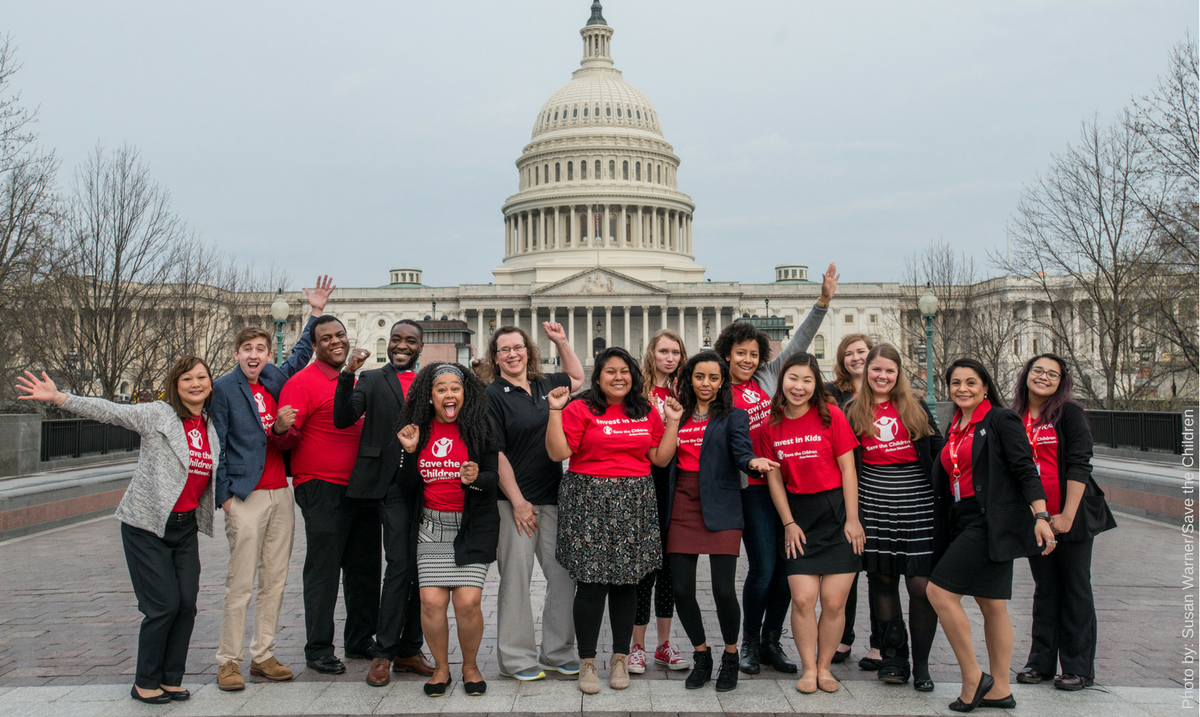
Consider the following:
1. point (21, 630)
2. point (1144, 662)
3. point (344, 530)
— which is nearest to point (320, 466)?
point (344, 530)

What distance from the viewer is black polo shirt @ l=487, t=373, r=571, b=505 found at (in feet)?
21.4

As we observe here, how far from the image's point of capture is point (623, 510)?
6.05m

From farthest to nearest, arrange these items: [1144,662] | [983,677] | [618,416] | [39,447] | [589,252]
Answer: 1. [589,252]
2. [39,447]
3. [1144,662]
4. [618,416]
5. [983,677]

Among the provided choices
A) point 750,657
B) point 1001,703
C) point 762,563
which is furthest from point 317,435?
point 1001,703

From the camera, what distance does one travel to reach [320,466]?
6.77m

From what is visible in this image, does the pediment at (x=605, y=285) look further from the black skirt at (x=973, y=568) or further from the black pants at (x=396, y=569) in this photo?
the black skirt at (x=973, y=568)

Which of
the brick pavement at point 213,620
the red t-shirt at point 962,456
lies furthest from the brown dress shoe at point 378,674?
the red t-shirt at point 962,456

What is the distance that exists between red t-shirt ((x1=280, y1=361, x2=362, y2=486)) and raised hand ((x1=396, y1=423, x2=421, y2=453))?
2.69ft

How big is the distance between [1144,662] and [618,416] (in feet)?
14.2

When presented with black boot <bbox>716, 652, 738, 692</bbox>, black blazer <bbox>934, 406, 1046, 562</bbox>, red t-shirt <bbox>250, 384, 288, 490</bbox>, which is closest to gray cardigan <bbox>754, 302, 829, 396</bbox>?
black blazer <bbox>934, 406, 1046, 562</bbox>

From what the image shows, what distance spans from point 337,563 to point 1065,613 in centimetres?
518

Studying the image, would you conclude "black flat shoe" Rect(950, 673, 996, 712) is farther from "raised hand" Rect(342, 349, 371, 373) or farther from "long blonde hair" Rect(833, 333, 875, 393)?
"raised hand" Rect(342, 349, 371, 373)

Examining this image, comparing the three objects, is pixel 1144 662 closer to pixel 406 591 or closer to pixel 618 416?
pixel 618 416

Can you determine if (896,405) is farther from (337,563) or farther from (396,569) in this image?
(337,563)
